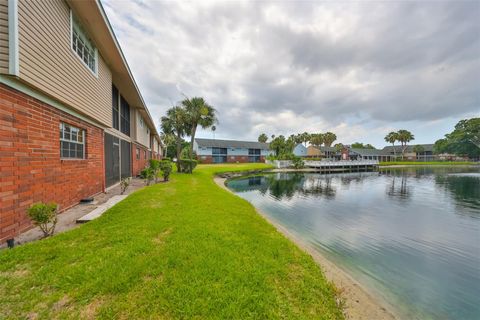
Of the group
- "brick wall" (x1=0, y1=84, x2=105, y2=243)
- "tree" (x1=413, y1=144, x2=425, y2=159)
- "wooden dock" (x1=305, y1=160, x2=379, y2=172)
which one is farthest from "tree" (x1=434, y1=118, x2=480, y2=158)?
"brick wall" (x1=0, y1=84, x2=105, y2=243)

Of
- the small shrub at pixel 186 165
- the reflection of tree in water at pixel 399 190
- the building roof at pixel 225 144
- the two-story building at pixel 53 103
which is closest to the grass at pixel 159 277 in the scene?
the two-story building at pixel 53 103

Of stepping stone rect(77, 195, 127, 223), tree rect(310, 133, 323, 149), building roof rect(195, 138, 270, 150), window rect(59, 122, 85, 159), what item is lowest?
stepping stone rect(77, 195, 127, 223)

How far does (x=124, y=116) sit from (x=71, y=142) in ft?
26.4

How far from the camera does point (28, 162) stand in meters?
4.54

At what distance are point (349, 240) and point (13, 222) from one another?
9.54 meters

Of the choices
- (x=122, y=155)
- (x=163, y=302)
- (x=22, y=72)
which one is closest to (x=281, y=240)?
(x=163, y=302)

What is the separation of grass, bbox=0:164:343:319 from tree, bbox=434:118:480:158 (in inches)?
3664

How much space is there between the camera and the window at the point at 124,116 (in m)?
13.3

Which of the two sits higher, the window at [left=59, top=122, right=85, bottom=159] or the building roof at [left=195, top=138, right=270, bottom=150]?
the building roof at [left=195, top=138, right=270, bottom=150]

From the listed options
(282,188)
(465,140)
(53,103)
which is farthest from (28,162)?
(465,140)

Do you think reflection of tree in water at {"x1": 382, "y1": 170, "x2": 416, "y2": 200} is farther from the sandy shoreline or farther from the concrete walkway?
the concrete walkway

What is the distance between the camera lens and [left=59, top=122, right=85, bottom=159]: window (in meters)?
6.20

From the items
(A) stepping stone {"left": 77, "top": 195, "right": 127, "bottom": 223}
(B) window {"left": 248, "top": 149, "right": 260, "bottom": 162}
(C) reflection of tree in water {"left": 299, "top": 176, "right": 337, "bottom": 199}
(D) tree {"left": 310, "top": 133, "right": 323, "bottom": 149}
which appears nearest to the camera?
(A) stepping stone {"left": 77, "top": 195, "right": 127, "bottom": 223}

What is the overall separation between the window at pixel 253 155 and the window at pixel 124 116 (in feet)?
142
